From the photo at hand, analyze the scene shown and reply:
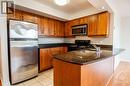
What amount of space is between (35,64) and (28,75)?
39cm

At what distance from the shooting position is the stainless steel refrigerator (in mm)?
2682

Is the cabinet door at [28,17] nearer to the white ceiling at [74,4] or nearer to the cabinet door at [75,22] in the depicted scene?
the white ceiling at [74,4]

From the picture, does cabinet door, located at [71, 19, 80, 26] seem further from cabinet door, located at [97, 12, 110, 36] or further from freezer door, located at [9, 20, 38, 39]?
freezer door, located at [9, 20, 38, 39]

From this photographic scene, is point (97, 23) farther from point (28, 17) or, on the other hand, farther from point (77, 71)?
point (77, 71)

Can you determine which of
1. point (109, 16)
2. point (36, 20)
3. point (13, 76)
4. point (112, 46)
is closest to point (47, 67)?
point (13, 76)

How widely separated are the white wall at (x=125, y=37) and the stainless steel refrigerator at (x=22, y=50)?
4910 mm

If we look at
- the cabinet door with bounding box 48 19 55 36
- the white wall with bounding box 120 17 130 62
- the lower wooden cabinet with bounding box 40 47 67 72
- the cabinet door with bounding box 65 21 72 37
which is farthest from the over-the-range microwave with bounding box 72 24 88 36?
the white wall with bounding box 120 17 130 62

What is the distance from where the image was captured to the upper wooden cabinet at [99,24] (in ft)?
11.5

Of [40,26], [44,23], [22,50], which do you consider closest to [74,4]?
[44,23]

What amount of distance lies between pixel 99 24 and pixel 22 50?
2.80m

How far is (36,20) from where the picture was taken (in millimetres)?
3844

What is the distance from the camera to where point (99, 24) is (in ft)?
12.3

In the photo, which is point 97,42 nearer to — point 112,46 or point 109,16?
point 112,46

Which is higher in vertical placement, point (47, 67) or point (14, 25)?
point (14, 25)
